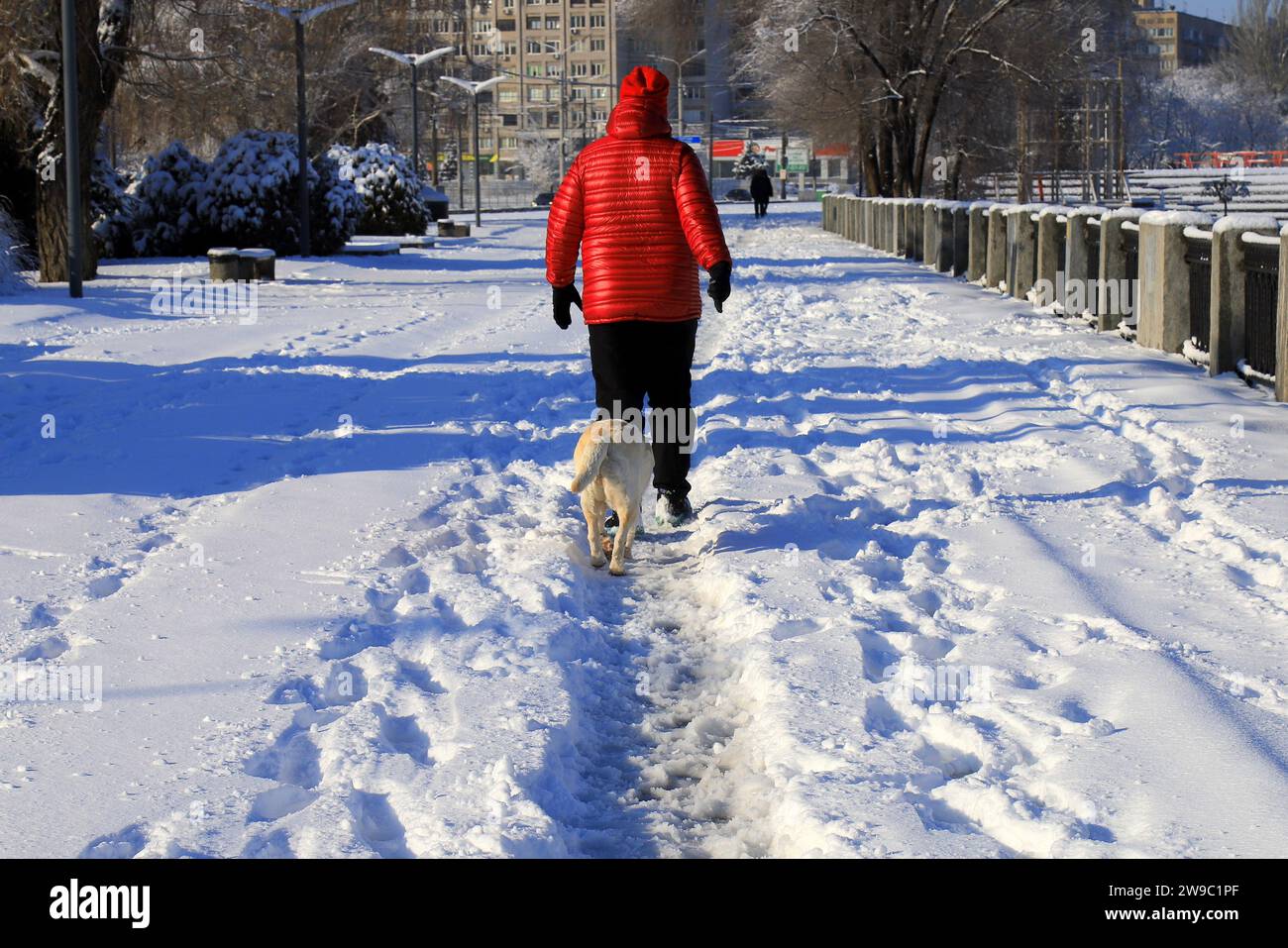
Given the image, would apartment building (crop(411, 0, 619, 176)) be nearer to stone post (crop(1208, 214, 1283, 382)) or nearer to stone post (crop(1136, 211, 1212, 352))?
stone post (crop(1136, 211, 1212, 352))

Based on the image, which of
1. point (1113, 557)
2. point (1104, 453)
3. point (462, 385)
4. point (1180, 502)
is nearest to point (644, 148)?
point (1113, 557)

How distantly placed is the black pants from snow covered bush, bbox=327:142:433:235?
1192 inches

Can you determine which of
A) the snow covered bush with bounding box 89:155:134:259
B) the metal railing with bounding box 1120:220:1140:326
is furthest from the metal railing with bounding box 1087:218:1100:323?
the snow covered bush with bounding box 89:155:134:259

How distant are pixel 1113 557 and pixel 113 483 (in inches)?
205

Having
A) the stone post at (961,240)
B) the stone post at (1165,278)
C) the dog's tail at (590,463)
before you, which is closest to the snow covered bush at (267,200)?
the stone post at (961,240)

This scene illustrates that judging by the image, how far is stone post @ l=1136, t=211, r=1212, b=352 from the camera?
14469 mm

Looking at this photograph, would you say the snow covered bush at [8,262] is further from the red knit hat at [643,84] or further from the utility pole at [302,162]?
the red knit hat at [643,84]

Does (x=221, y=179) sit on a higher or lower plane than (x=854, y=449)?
higher

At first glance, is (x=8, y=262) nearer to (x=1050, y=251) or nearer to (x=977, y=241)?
(x=1050, y=251)

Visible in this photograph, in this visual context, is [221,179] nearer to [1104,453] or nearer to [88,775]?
[1104,453]

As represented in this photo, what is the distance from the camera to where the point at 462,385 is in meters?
13.1

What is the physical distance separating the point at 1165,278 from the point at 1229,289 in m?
1.63
